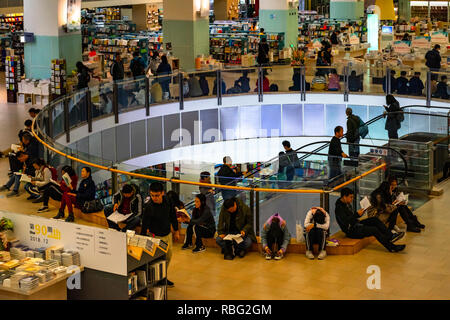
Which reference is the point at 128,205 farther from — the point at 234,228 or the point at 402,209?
the point at 402,209

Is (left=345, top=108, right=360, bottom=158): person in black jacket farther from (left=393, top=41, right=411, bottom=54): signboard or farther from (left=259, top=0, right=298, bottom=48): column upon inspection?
(left=393, top=41, right=411, bottom=54): signboard

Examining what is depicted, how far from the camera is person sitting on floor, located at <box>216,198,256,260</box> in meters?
11.6

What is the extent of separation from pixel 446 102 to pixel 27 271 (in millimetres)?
15119

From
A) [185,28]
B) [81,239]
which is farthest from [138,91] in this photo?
[81,239]

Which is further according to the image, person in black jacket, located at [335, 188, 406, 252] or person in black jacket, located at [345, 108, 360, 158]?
person in black jacket, located at [345, 108, 360, 158]

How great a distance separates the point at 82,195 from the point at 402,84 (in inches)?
484

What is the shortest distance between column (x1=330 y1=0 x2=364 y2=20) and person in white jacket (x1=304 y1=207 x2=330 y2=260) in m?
33.4

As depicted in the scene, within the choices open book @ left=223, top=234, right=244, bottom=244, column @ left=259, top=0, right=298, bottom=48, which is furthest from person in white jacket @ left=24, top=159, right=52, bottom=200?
column @ left=259, top=0, right=298, bottom=48

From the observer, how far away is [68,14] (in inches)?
965

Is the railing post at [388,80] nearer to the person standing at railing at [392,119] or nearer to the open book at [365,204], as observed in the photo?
the person standing at railing at [392,119]

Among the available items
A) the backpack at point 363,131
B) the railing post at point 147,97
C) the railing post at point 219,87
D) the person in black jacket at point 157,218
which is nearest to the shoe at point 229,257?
the person in black jacket at point 157,218

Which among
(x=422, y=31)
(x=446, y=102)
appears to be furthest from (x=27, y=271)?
(x=422, y=31)
